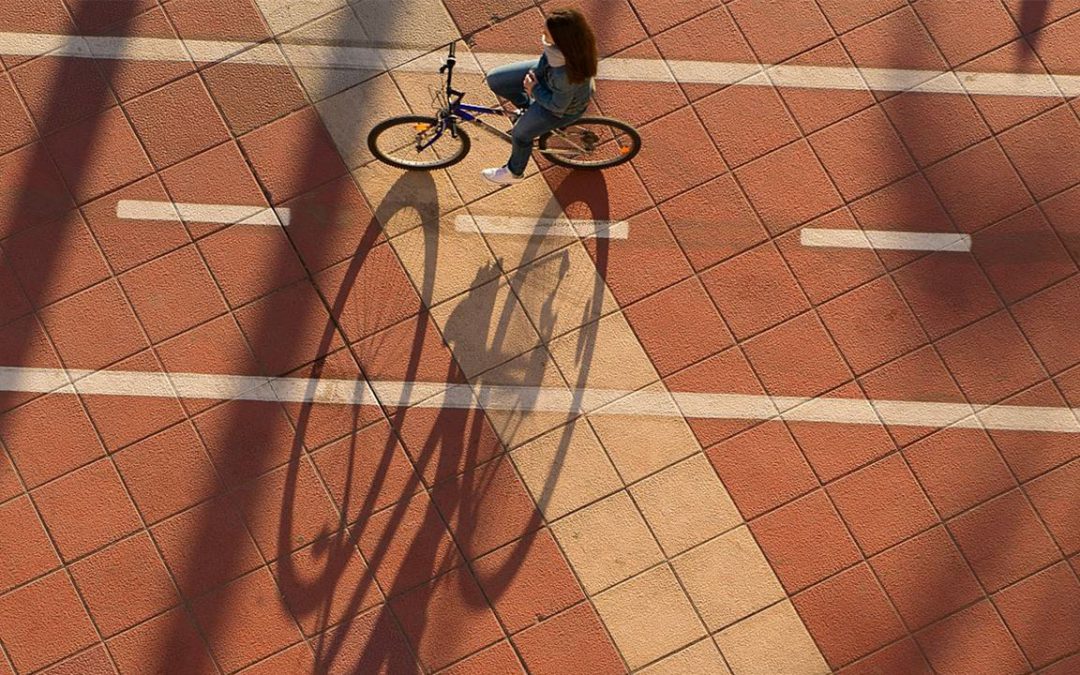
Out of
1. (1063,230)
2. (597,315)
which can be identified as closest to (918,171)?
(1063,230)

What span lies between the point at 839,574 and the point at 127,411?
4.70 meters

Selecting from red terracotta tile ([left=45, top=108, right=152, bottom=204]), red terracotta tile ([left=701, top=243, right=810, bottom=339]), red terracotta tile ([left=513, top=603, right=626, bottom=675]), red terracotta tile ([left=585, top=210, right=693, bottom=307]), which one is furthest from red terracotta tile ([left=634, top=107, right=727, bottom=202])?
red terracotta tile ([left=45, top=108, right=152, bottom=204])

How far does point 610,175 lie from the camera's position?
7.55 meters

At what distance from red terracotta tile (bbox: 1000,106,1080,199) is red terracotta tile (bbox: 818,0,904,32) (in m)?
1.22

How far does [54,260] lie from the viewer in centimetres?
730

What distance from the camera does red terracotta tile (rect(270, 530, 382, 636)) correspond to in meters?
6.91

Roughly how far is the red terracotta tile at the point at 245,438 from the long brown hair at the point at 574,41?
9.56 feet

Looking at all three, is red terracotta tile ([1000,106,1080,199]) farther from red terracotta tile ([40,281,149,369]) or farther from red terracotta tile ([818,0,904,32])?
red terracotta tile ([40,281,149,369])

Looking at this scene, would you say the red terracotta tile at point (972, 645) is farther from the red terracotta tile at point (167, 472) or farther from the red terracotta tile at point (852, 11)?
the red terracotta tile at point (167, 472)

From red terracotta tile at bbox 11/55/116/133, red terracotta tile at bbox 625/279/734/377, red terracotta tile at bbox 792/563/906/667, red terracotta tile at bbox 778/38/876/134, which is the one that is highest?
red terracotta tile at bbox 11/55/116/133

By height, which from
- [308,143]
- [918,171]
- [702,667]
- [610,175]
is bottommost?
[702,667]

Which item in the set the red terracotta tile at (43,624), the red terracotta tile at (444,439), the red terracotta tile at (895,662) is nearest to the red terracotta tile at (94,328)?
the red terracotta tile at (43,624)

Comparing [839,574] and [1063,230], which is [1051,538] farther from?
[1063,230]

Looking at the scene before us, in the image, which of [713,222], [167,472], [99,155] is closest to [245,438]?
[167,472]
